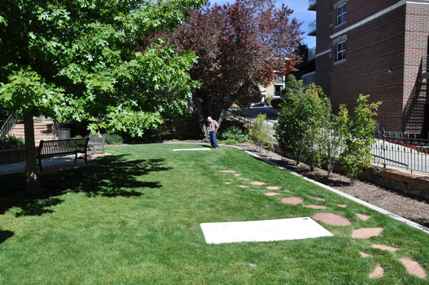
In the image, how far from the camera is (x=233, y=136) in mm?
21094

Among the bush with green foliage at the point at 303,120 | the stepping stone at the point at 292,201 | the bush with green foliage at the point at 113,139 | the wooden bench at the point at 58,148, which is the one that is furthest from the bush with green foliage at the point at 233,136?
the stepping stone at the point at 292,201

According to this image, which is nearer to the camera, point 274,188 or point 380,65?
point 274,188

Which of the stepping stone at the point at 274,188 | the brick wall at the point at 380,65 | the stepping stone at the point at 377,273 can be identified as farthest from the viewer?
the brick wall at the point at 380,65

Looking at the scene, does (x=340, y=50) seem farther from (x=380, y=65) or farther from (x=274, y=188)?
(x=274, y=188)

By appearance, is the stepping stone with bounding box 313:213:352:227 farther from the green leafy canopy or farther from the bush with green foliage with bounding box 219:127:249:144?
the bush with green foliage with bounding box 219:127:249:144

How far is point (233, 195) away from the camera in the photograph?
776 centimetres

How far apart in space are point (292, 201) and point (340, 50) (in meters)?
21.3

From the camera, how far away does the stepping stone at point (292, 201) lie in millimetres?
7168

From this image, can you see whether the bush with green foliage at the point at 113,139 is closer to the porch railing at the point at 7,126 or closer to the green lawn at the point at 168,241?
the porch railing at the point at 7,126

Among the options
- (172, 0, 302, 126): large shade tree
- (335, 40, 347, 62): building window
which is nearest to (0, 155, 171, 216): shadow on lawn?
(172, 0, 302, 126): large shade tree

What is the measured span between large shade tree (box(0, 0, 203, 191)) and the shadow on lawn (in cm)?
66

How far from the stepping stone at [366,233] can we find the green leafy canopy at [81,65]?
151 inches

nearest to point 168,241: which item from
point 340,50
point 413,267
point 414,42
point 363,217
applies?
point 413,267

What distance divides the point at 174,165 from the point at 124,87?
4456 millimetres
